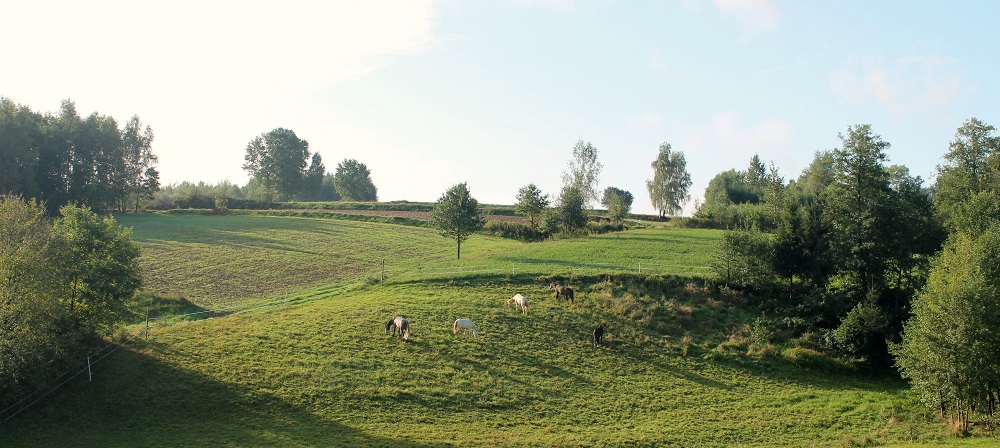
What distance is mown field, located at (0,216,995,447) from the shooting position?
23.4 metres

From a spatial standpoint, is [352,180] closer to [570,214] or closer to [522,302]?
[570,214]

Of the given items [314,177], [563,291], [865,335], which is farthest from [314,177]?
[865,335]

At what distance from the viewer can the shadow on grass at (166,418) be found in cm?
2212

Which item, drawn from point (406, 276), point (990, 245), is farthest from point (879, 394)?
point (406, 276)

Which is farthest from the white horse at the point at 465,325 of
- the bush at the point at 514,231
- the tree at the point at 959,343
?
the bush at the point at 514,231

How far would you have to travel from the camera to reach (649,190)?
105 metres

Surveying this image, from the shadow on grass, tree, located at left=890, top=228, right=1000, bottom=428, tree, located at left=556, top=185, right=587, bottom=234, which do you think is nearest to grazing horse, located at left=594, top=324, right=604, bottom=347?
tree, located at left=890, top=228, right=1000, bottom=428

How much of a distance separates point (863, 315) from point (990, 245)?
23.7 ft

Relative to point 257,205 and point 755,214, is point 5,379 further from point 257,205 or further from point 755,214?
point 257,205

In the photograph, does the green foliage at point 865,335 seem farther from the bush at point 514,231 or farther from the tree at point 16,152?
the tree at point 16,152

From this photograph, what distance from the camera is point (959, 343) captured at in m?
24.8

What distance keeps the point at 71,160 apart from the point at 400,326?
244ft

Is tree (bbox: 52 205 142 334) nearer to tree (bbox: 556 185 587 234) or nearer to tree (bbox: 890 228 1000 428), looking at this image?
tree (bbox: 890 228 1000 428)

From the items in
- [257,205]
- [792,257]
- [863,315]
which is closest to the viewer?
[863,315]
